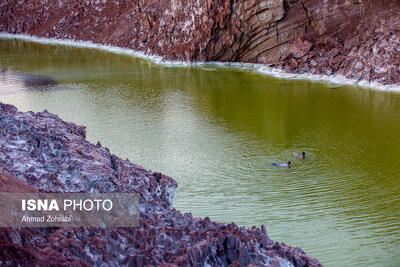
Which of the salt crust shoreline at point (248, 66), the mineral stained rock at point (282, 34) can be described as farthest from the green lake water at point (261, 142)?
the mineral stained rock at point (282, 34)

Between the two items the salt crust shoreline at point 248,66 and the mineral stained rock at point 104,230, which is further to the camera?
the salt crust shoreline at point 248,66

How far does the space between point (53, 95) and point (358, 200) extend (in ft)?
83.0

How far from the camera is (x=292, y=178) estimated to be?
1934 cm

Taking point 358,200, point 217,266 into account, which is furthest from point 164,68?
point 217,266

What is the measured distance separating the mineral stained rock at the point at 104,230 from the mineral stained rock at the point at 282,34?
87.5 feet

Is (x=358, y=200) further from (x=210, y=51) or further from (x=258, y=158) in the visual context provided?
(x=210, y=51)

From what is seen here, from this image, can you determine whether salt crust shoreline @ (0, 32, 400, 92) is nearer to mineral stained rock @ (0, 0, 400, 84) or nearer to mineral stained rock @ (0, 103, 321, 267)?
mineral stained rock @ (0, 0, 400, 84)

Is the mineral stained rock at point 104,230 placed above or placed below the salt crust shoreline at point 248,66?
below

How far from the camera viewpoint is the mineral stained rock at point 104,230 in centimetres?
854

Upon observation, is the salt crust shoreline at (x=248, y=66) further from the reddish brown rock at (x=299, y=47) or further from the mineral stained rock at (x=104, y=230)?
the mineral stained rock at (x=104, y=230)

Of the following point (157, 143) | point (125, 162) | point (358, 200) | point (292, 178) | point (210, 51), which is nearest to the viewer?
point (125, 162)

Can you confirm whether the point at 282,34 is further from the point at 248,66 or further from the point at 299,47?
the point at 248,66

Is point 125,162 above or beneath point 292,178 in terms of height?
→ above

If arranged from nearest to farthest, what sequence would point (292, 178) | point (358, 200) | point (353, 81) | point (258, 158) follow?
point (358, 200)
point (292, 178)
point (258, 158)
point (353, 81)
